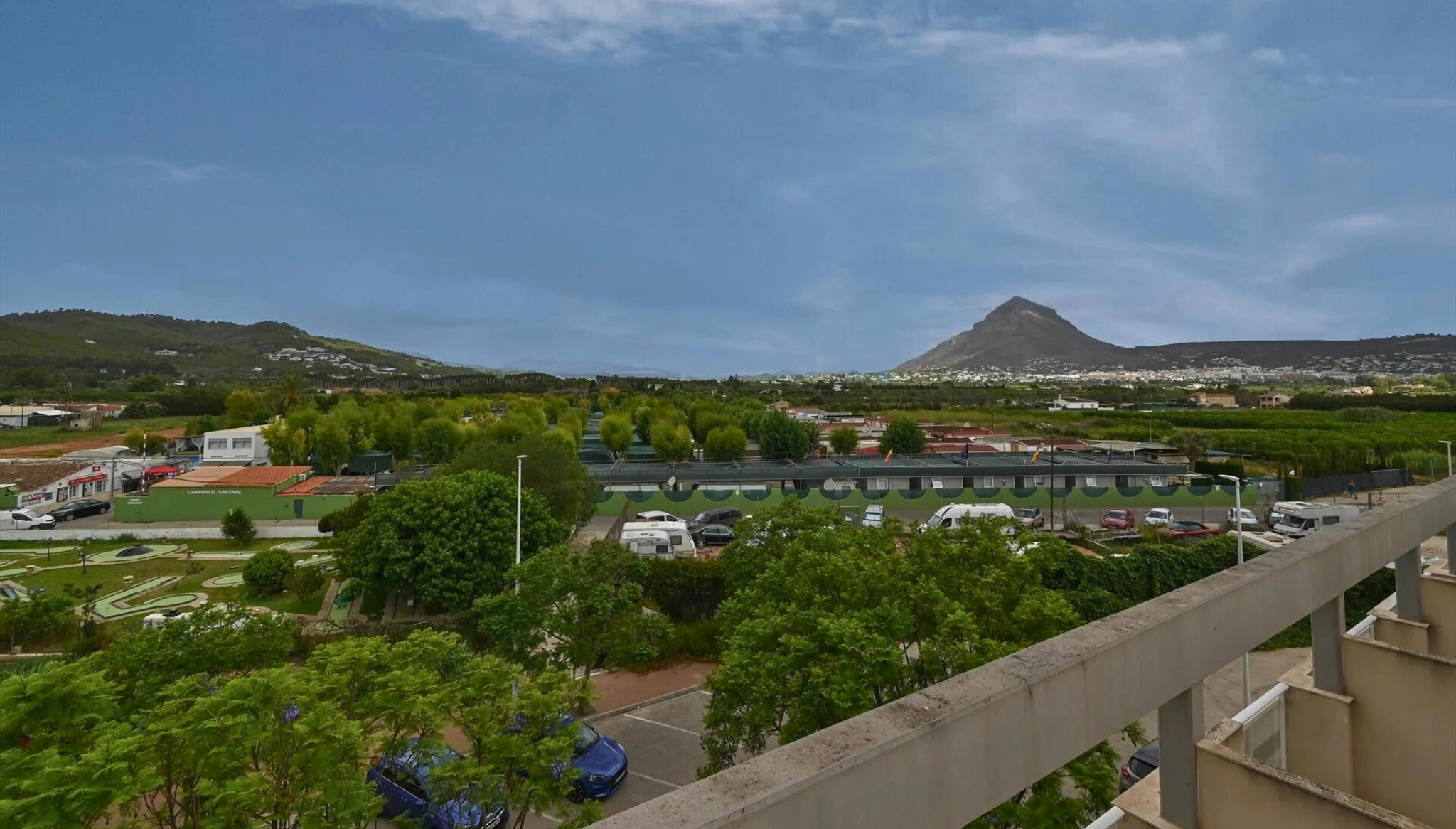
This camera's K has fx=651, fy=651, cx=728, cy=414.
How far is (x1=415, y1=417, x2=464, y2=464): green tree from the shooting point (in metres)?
47.2

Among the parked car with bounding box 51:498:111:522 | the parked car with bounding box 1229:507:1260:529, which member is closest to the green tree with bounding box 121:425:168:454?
the parked car with bounding box 51:498:111:522

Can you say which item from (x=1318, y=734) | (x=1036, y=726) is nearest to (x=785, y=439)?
(x=1318, y=734)

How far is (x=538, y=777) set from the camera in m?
6.39

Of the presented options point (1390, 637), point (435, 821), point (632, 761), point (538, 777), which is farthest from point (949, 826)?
point (632, 761)

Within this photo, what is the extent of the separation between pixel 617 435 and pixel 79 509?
30.3 m

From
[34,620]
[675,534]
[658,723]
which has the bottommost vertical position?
[658,723]

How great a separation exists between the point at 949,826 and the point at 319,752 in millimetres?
6375

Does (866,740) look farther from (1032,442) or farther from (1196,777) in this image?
(1032,442)

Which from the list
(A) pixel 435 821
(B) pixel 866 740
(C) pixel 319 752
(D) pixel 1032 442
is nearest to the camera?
(B) pixel 866 740

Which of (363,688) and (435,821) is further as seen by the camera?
(435,821)

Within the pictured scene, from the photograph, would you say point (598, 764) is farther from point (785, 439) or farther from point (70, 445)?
point (70, 445)

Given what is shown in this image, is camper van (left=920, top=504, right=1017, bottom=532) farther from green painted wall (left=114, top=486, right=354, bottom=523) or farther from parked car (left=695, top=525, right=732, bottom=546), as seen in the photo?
green painted wall (left=114, top=486, right=354, bottom=523)

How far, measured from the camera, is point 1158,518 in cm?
2942

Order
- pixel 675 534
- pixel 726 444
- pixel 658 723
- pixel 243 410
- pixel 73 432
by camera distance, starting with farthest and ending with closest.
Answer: pixel 73 432
pixel 243 410
pixel 726 444
pixel 675 534
pixel 658 723
